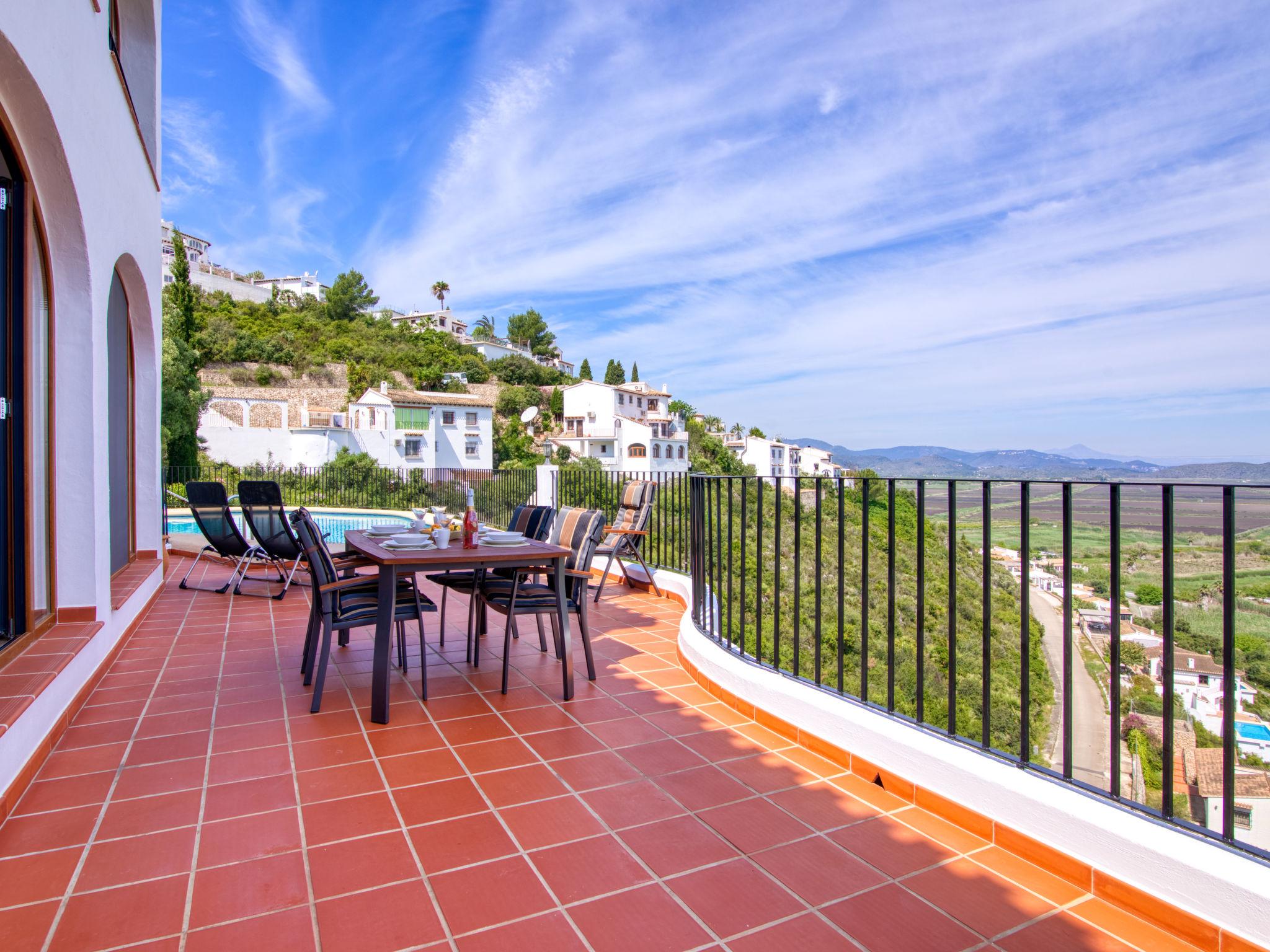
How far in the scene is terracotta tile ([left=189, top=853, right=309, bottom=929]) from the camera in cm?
169

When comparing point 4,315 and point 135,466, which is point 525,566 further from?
point 135,466

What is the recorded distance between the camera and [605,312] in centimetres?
5462

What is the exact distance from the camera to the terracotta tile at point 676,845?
1.93m

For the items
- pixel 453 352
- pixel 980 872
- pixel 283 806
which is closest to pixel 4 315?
pixel 283 806

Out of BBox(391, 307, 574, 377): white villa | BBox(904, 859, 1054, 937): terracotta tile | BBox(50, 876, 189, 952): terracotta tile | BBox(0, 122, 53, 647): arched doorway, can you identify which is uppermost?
BBox(391, 307, 574, 377): white villa

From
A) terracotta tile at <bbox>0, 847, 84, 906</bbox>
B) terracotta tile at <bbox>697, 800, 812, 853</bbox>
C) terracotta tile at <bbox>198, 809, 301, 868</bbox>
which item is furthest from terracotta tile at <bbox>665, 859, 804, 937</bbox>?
terracotta tile at <bbox>0, 847, 84, 906</bbox>

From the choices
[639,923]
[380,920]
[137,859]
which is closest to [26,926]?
[137,859]

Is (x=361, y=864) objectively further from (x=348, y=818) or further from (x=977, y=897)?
(x=977, y=897)

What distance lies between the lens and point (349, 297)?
50781 millimetres

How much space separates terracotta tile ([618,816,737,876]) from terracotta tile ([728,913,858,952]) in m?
0.31

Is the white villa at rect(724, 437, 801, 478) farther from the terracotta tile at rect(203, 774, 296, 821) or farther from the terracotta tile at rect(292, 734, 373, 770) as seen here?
the terracotta tile at rect(203, 774, 296, 821)

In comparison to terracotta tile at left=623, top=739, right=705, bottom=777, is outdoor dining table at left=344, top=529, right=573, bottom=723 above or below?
above

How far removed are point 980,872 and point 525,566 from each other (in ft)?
7.58

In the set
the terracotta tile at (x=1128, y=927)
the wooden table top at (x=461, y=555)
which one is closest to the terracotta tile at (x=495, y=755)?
the wooden table top at (x=461, y=555)
